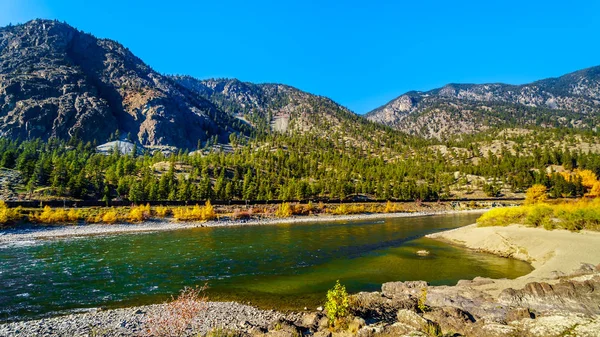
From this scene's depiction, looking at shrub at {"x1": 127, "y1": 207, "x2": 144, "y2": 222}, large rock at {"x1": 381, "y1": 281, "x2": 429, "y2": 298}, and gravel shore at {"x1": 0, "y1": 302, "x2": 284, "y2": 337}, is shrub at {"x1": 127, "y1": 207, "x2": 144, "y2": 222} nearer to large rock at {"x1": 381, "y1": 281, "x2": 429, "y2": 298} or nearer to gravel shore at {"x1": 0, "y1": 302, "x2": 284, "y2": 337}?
gravel shore at {"x1": 0, "y1": 302, "x2": 284, "y2": 337}

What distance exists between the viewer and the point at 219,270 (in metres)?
25.3

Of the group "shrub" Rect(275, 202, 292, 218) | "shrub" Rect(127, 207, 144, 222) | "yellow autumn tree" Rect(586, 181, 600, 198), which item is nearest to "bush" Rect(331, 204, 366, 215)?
"shrub" Rect(275, 202, 292, 218)

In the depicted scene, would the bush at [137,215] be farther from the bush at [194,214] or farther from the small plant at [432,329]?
the small plant at [432,329]

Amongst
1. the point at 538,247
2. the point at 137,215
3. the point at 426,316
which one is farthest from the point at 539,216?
the point at 137,215

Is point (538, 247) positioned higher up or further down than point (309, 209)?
higher up

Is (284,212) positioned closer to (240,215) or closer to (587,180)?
(240,215)

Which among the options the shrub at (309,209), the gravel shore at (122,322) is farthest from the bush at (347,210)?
the gravel shore at (122,322)

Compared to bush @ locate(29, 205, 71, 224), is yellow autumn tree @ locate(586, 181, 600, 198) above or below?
above

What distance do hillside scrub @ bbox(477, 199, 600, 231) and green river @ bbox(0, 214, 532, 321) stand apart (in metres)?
11.2

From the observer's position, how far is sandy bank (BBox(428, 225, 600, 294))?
17.9m

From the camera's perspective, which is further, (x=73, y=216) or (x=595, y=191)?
(x=595, y=191)

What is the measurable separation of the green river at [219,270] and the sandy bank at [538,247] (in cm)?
196

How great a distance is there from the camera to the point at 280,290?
19.7 m

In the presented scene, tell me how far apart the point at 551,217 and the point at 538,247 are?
12387 mm
